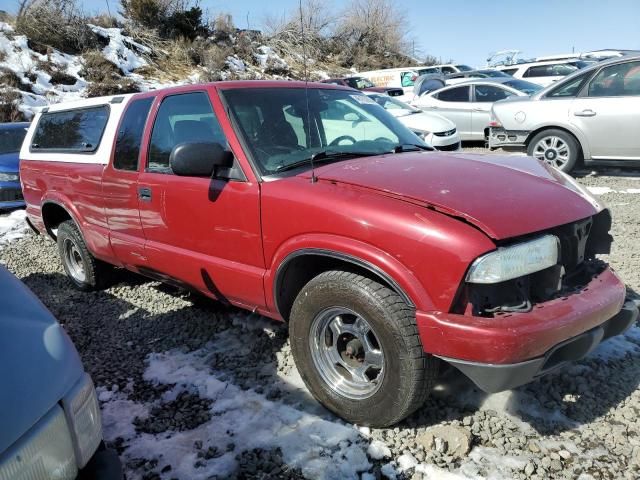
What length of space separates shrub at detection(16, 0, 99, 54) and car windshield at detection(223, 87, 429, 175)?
2173 cm

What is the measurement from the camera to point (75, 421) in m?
1.58

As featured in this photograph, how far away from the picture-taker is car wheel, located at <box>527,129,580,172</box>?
7.82 metres

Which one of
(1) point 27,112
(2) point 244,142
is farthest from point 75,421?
(1) point 27,112

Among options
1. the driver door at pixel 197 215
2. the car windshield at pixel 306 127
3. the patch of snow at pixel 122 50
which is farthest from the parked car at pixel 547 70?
the patch of snow at pixel 122 50

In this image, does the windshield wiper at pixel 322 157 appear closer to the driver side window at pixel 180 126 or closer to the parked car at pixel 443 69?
the driver side window at pixel 180 126

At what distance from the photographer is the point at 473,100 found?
447 inches

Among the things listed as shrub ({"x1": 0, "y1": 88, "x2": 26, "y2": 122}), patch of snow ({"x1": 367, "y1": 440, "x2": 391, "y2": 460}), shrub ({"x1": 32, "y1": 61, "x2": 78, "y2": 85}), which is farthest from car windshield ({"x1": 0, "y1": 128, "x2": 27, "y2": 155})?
shrub ({"x1": 32, "y1": 61, "x2": 78, "y2": 85})

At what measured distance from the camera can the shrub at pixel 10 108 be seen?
50.1ft

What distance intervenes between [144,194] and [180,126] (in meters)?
0.54

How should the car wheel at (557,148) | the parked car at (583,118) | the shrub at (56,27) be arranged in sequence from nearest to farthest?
the parked car at (583,118), the car wheel at (557,148), the shrub at (56,27)

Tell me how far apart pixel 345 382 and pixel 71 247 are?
11.6ft

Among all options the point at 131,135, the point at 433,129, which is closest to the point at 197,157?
the point at 131,135

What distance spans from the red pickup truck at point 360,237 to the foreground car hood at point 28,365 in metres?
1.23

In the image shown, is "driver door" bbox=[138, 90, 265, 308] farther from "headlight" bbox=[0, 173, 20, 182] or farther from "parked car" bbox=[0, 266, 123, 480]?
"headlight" bbox=[0, 173, 20, 182]
